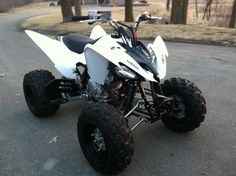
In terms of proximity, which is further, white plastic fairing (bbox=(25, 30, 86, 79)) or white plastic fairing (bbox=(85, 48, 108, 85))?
white plastic fairing (bbox=(25, 30, 86, 79))

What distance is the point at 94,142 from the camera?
12.8 feet

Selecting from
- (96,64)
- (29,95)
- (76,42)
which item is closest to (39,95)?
(29,95)

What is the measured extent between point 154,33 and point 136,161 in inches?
367

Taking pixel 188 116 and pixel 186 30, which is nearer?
pixel 188 116

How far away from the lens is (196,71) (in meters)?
7.58

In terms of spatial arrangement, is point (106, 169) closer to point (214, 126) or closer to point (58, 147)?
point (58, 147)

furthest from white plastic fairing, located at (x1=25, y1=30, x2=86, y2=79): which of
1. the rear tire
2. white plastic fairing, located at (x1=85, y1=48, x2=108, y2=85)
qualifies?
white plastic fairing, located at (x1=85, y1=48, x2=108, y2=85)

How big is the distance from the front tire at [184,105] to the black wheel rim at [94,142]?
1046mm

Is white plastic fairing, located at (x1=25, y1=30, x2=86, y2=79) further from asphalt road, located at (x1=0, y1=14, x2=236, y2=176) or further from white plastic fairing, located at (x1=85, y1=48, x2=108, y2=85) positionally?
asphalt road, located at (x1=0, y1=14, x2=236, y2=176)

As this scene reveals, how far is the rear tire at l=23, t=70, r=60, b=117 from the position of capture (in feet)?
16.6

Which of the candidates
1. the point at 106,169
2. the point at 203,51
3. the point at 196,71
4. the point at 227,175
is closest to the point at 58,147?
the point at 106,169

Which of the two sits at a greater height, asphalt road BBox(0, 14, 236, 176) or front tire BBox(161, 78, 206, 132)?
front tire BBox(161, 78, 206, 132)

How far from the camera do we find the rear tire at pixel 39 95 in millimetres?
5055

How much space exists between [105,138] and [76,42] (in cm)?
186
